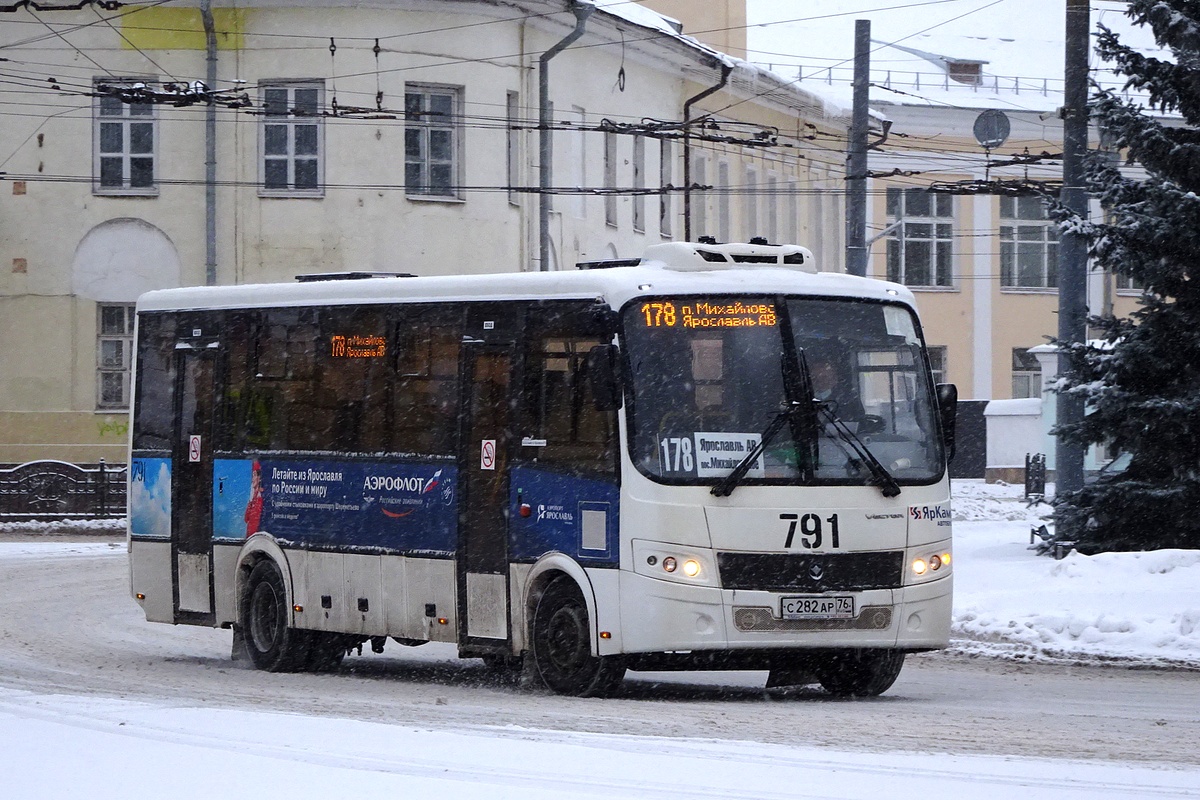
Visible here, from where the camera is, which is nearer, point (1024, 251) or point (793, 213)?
point (793, 213)

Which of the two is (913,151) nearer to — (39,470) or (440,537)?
(39,470)

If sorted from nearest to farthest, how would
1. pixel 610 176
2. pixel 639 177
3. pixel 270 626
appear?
pixel 270 626, pixel 610 176, pixel 639 177

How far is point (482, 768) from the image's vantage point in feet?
27.0

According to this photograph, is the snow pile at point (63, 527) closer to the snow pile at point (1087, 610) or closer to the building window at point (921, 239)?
the snow pile at point (1087, 610)

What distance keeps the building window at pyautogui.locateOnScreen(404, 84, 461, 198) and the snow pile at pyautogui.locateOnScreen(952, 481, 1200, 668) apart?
669 inches

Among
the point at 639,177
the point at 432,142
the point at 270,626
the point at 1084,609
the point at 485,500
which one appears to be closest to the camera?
the point at 485,500

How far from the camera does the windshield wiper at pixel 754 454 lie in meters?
12.0

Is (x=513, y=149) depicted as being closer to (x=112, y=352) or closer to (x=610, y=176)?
(x=610, y=176)

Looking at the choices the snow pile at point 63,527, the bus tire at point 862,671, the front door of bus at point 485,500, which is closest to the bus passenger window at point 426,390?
the front door of bus at point 485,500

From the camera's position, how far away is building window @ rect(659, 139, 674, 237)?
42.8 m

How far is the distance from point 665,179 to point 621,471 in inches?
1228

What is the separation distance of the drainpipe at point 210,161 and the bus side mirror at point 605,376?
2322cm

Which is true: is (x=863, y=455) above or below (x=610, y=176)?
below

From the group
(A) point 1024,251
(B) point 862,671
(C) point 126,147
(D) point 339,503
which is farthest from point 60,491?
(A) point 1024,251
